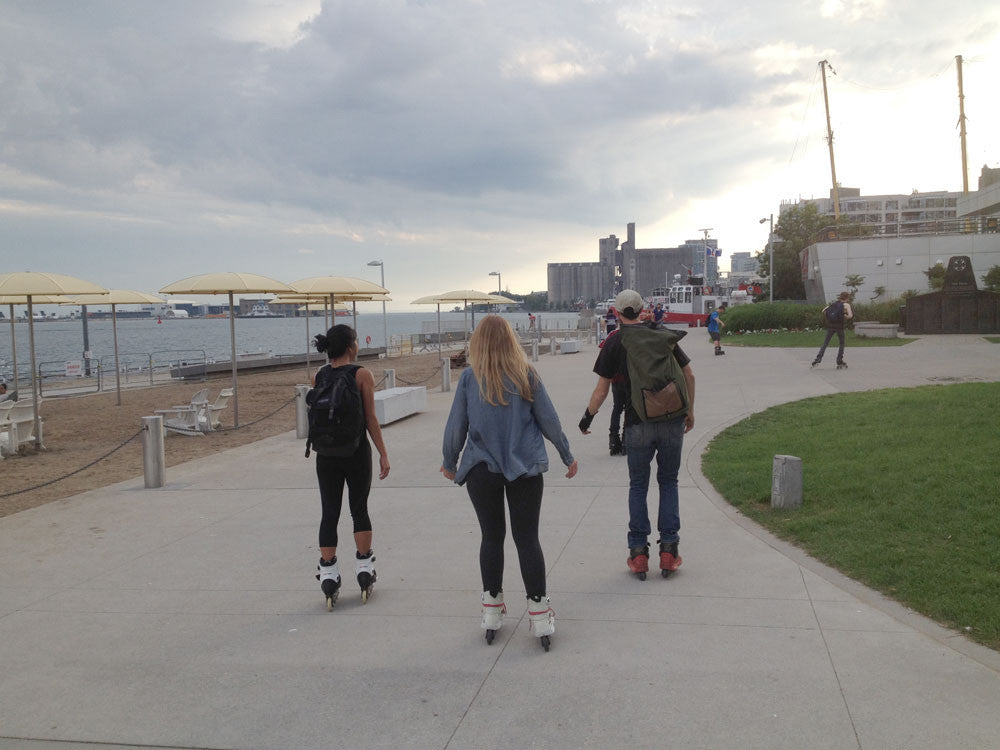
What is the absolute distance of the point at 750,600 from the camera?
472 centimetres

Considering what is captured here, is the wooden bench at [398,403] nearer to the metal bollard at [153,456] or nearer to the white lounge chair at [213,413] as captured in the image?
the white lounge chair at [213,413]

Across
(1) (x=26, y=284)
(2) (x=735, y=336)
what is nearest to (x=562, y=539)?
A: (1) (x=26, y=284)

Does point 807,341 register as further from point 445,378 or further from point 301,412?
point 301,412

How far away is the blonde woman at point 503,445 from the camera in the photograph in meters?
4.08

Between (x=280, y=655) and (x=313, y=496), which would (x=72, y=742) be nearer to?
(x=280, y=655)

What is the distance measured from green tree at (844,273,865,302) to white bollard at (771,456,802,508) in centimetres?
3875

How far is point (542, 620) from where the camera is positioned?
4.12 m

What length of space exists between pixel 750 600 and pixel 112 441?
12847mm

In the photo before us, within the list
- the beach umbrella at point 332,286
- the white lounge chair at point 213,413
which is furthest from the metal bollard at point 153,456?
the beach umbrella at point 332,286

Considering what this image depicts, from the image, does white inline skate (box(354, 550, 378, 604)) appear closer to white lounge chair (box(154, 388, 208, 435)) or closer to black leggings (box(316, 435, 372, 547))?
black leggings (box(316, 435, 372, 547))

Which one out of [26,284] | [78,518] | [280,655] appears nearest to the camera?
[280,655]

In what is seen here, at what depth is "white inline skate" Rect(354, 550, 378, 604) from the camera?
504 cm

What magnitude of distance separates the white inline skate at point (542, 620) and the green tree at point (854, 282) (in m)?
41.9

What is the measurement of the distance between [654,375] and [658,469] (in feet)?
2.09
